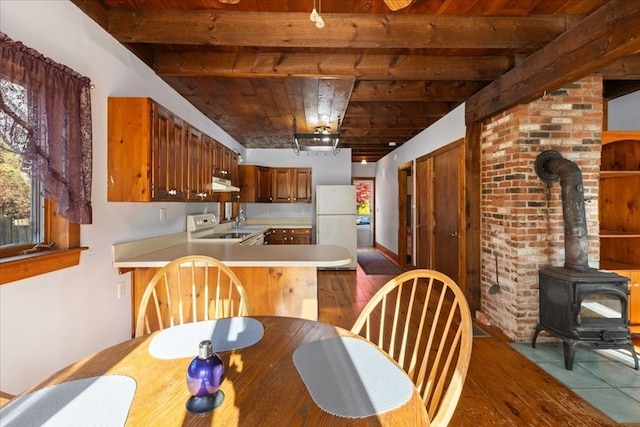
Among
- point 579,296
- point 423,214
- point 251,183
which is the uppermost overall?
point 251,183

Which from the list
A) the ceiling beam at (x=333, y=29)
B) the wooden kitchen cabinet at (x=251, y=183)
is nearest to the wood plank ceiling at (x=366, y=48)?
the ceiling beam at (x=333, y=29)

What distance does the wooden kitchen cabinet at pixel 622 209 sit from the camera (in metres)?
2.80

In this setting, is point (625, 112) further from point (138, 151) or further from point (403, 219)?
point (138, 151)

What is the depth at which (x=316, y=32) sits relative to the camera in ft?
7.13

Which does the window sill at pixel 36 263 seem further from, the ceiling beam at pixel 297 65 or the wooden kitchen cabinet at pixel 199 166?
the ceiling beam at pixel 297 65

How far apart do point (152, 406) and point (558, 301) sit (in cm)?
289

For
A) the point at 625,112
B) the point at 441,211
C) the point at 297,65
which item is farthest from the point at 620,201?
the point at 297,65

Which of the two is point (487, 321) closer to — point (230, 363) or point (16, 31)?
point (230, 363)

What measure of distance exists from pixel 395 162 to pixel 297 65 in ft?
14.4

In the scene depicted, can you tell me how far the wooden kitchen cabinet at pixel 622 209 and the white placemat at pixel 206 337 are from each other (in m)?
3.37

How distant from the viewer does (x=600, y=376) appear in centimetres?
223

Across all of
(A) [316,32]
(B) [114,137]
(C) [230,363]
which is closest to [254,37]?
(A) [316,32]

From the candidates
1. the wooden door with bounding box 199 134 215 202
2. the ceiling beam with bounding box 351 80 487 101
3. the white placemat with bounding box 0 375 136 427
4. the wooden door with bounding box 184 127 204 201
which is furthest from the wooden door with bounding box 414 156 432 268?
the white placemat with bounding box 0 375 136 427

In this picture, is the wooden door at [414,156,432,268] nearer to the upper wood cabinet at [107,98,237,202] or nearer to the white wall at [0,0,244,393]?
the upper wood cabinet at [107,98,237,202]
